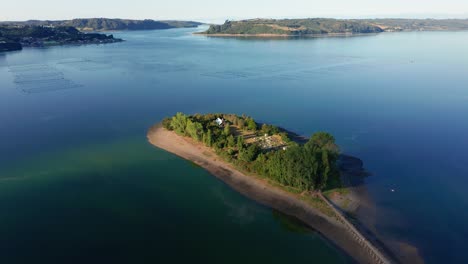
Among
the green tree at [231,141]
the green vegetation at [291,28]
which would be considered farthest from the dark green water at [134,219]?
A: the green vegetation at [291,28]

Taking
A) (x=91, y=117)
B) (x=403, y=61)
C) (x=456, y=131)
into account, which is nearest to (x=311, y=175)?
(x=456, y=131)

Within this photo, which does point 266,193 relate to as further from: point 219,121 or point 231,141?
point 219,121

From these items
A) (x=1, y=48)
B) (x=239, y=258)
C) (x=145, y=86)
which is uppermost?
(x=1, y=48)

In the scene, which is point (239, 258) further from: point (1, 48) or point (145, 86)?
point (1, 48)

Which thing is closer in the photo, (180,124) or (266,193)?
(266,193)

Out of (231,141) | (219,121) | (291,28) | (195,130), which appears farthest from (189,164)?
(291,28)

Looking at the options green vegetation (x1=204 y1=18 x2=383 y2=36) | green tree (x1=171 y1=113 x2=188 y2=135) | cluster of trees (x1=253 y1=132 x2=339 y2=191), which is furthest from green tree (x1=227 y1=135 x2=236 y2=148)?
green vegetation (x1=204 y1=18 x2=383 y2=36)

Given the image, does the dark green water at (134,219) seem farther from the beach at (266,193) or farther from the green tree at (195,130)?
the green tree at (195,130)
